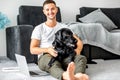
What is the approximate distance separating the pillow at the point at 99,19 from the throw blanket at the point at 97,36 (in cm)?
37

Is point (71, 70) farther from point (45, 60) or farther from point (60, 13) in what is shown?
point (60, 13)

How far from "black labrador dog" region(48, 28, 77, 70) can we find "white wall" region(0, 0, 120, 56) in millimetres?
1519

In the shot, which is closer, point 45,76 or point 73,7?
point 45,76

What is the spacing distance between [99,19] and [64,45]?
1532mm

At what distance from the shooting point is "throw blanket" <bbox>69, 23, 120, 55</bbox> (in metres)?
3.21

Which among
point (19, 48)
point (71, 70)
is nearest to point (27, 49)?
point (19, 48)

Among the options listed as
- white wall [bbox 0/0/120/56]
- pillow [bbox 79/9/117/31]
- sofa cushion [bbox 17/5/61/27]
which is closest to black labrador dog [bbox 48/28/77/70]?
sofa cushion [bbox 17/5/61/27]

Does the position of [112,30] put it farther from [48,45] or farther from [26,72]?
[26,72]

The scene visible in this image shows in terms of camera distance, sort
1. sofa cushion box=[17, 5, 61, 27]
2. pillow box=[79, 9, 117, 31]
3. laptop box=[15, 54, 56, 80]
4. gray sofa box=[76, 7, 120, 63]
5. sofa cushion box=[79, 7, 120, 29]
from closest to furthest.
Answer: laptop box=[15, 54, 56, 80]
gray sofa box=[76, 7, 120, 63]
sofa cushion box=[17, 5, 61, 27]
pillow box=[79, 9, 117, 31]
sofa cushion box=[79, 7, 120, 29]

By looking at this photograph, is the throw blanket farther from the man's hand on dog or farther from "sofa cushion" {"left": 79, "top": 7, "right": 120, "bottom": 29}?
the man's hand on dog

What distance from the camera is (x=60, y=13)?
149 inches

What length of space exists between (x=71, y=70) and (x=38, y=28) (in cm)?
81

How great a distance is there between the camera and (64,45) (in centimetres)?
234

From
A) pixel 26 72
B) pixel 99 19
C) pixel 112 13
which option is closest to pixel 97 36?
pixel 99 19
